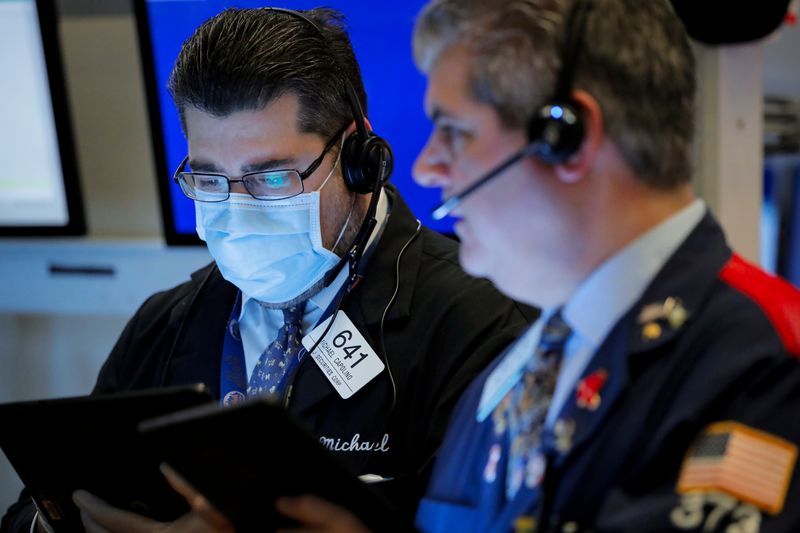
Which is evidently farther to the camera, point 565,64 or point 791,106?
point 791,106

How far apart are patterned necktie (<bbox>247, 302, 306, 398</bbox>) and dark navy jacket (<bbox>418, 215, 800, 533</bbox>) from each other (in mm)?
657

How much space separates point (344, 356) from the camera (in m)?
1.53

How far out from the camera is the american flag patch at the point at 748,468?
2.56 ft

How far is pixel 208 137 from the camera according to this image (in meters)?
1.55

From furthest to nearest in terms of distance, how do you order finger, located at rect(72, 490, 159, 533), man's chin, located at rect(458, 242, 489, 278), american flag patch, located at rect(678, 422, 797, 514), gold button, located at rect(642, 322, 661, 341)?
finger, located at rect(72, 490, 159, 533), man's chin, located at rect(458, 242, 489, 278), gold button, located at rect(642, 322, 661, 341), american flag patch, located at rect(678, 422, 797, 514)

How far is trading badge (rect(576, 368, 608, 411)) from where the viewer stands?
893 millimetres

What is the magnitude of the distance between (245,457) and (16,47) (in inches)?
81.2

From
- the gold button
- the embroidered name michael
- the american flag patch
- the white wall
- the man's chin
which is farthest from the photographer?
the white wall

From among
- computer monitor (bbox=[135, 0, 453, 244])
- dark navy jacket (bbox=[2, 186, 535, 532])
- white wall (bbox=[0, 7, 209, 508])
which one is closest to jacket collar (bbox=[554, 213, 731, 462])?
dark navy jacket (bbox=[2, 186, 535, 532])

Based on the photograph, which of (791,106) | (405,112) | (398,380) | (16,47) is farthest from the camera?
(791,106)

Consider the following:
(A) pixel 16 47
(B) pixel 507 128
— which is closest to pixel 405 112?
(A) pixel 16 47

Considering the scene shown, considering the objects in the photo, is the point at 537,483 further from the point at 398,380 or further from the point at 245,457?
the point at 398,380

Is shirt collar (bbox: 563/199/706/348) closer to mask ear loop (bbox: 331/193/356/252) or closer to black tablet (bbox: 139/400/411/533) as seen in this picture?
black tablet (bbox: 139/400/411/533)

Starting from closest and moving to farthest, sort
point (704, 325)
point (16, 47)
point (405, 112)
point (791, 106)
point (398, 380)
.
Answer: point (704, 325), point (398, 380), point (405, 112), point (16, 47), point (791, 106)
